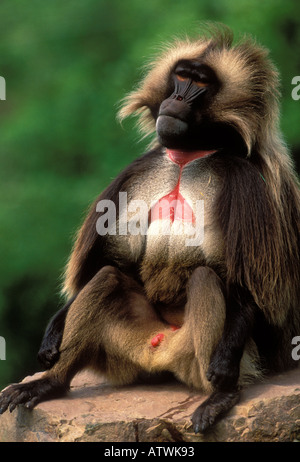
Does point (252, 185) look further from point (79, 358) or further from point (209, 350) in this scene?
point (79, 358)

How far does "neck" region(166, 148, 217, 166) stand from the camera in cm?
479

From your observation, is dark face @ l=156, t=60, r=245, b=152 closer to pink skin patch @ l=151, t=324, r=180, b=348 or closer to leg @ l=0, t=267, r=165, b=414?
leg @ l=0, t=267, r=165, b=414

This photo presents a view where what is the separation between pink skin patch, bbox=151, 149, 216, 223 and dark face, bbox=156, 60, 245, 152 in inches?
2.0

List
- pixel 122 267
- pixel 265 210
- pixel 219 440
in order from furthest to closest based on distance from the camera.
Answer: pixel 122 267 → pixel 265 210 → pixel 219 440

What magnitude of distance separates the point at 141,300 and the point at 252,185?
89 cm

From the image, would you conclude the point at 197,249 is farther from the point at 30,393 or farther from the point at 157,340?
the point at 30,393

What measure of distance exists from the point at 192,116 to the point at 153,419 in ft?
5.24

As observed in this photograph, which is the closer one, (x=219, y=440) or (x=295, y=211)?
(x=219, y=440)

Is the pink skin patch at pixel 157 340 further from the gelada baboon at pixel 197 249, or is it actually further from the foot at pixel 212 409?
the foot at pixel 212 409

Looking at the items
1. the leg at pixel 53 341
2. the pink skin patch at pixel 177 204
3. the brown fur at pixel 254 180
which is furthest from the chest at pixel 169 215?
the leg at pixel 53 341

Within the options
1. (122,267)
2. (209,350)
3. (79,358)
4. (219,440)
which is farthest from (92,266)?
(219,440)

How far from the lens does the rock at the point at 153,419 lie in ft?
14.0

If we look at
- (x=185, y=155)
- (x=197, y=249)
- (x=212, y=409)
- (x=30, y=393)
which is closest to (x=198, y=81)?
(x=185, y=155)

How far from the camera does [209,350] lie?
4438mm
